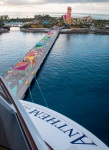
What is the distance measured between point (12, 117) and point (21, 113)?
90 cm

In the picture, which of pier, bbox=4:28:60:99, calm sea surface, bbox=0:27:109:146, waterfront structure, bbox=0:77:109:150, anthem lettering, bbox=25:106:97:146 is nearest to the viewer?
waterfront structure, bbox=0:77:109:150

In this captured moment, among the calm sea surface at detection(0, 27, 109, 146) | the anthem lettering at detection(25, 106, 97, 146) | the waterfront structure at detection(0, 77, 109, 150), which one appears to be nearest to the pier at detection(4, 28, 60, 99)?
the calm sea surface at detection(0, 27, 109, 146)

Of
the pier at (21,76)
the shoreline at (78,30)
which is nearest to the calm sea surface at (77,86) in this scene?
the pier at (21,76)

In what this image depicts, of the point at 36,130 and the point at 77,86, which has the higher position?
the point at 36,130

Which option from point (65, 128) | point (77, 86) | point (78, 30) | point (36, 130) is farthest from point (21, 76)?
point (78, 30)

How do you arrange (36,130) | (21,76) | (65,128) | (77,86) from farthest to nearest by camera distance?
(21,76) < (77,86) < (65,128) < (36,130)

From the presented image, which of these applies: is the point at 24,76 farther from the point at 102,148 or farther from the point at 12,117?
the point at 12,117

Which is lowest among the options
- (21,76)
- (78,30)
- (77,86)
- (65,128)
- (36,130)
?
(77,86)

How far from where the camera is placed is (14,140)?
22.8 ft

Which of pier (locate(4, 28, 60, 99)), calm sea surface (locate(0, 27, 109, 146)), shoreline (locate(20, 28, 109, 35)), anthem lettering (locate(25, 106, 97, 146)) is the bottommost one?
calm sea surface (locate(0, 27, 109, 146))

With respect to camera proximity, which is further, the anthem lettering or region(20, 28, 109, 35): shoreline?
region(20, 28, 109, 35): shoreline

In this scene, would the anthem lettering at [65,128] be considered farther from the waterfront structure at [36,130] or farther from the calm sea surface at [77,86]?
the calm sea surface at [77,86]

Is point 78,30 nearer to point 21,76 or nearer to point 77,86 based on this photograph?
point 21,76

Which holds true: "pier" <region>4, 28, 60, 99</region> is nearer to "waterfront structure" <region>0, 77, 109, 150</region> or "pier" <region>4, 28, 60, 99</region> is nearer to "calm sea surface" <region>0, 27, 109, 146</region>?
"calm sea surface" <region>0, 27, 109, 146</region>
